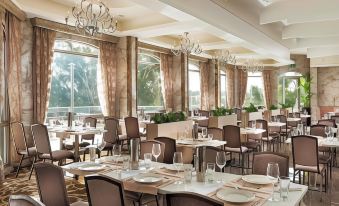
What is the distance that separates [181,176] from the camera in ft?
9.95

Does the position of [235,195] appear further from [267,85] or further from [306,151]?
[267,85]

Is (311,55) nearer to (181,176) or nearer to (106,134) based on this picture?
(106,134)

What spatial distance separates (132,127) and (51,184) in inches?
187

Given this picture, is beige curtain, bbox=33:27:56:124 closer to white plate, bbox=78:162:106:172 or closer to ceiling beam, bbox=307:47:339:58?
white plate, bbox=78:162:106:172

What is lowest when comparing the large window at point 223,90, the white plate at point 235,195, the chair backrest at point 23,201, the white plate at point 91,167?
the white plate at point 235,195

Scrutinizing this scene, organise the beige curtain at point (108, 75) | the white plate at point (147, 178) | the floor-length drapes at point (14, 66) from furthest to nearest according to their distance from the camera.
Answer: the beige curtain at point (108, 75) → the floor-length drapes at point (14, 66) → the white plate at point (147, 178)

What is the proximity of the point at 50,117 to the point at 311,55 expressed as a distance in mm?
9286

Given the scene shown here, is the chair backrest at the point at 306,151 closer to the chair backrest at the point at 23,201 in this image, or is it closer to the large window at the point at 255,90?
the chair backrest at the point at 23,201

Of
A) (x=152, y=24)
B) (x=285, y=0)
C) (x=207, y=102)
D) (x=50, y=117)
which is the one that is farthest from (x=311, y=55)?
(x=50, y=117)

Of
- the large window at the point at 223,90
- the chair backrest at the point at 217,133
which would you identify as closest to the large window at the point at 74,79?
the chair backrest at the point at 217,133

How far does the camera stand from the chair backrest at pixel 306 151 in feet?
15.8

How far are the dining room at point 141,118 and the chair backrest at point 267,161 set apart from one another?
10mm

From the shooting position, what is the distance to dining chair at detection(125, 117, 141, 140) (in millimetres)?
7359

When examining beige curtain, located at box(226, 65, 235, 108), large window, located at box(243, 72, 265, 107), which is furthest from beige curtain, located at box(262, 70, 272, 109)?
beige curtain, located at box(226, 65, 235, 108)
